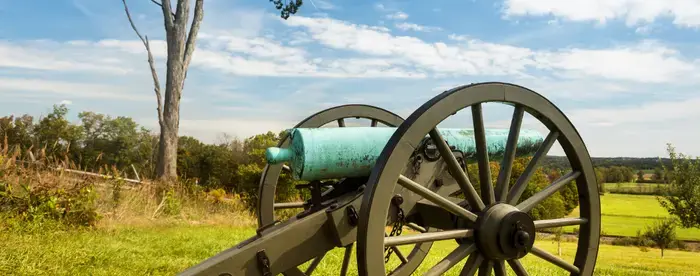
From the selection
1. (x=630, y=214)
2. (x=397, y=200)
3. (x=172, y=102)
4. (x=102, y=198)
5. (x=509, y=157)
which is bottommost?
(x=630, y=214)

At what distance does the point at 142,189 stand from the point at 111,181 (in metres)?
1.14

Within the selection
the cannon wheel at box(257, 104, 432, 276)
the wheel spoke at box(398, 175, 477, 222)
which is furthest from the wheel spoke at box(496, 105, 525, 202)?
the cannon wheel at box(257, 104, 432, 276)

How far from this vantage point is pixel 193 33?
14336 millimetres

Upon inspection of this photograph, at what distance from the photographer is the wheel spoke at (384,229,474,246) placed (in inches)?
117

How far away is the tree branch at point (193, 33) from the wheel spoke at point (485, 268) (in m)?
12.2

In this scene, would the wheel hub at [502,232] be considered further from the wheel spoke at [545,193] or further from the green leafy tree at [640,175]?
the green leafy tree at [640,175]

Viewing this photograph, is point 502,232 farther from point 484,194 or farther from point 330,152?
point 330,152

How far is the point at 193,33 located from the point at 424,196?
40.8ft

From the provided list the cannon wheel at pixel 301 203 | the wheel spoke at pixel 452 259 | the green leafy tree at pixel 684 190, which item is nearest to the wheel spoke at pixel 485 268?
the wheel spoke at pixel 452 259

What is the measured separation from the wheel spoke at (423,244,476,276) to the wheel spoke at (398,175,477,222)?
0.18 m

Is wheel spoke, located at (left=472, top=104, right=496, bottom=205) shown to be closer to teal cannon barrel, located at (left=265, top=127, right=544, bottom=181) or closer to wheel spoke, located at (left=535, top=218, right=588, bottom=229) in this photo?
wheel spoke, located at (left=535, top=218, right=588, bottom=229)

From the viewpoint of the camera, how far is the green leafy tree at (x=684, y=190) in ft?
Result: 98.9

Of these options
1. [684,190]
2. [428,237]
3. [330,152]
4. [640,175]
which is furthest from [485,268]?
[640,175]

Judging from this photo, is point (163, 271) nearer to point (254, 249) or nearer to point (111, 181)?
point (254, 249)
